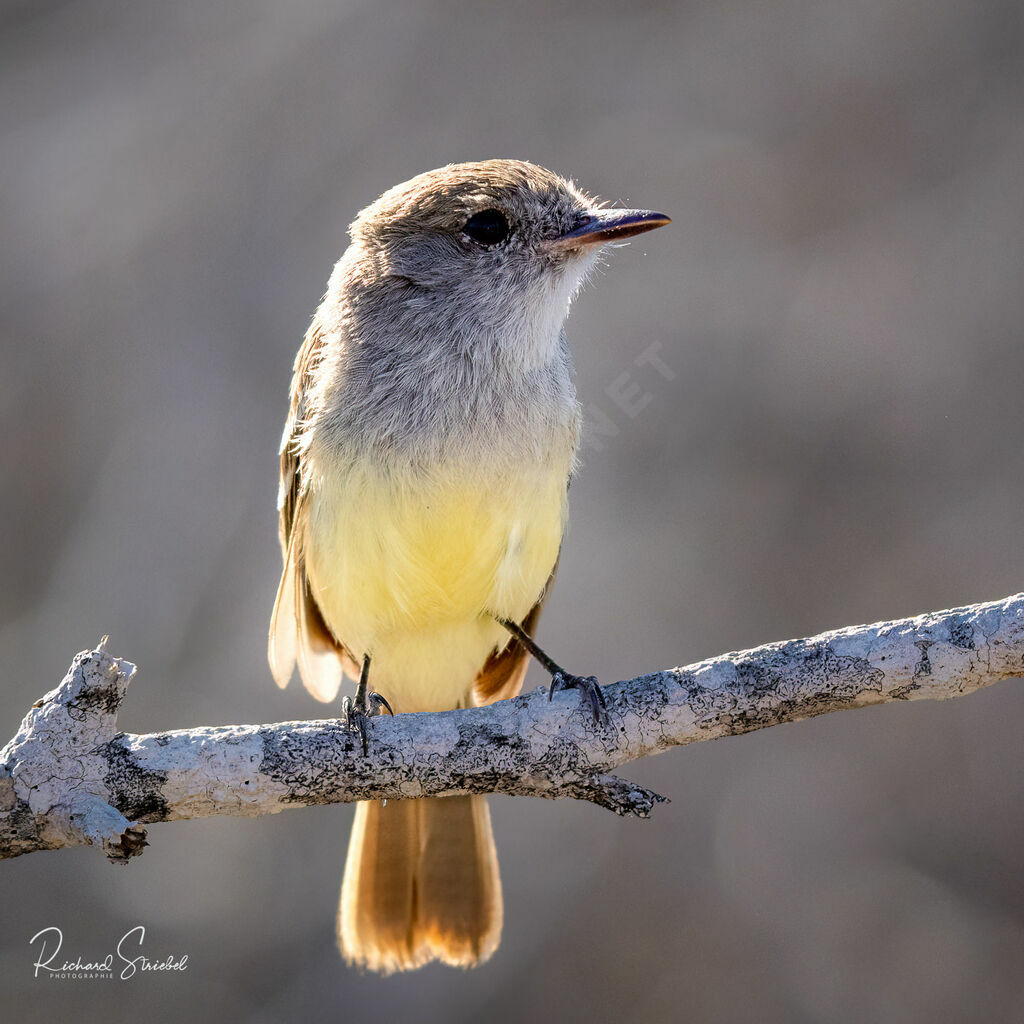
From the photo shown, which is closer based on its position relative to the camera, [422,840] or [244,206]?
[422,840]

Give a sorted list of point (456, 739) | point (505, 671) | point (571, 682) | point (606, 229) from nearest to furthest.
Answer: point (456, 739), point (571, 682), point (606, 229), point (505, 671)

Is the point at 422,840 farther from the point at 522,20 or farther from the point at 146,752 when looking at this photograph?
the point at 522,20

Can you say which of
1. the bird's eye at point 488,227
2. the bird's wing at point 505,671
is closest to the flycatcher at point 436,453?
the bird's eye at point 488,227

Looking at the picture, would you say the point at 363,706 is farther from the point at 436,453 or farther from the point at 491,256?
the point at 491,256

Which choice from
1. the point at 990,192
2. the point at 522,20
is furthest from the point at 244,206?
the point at 990,192
